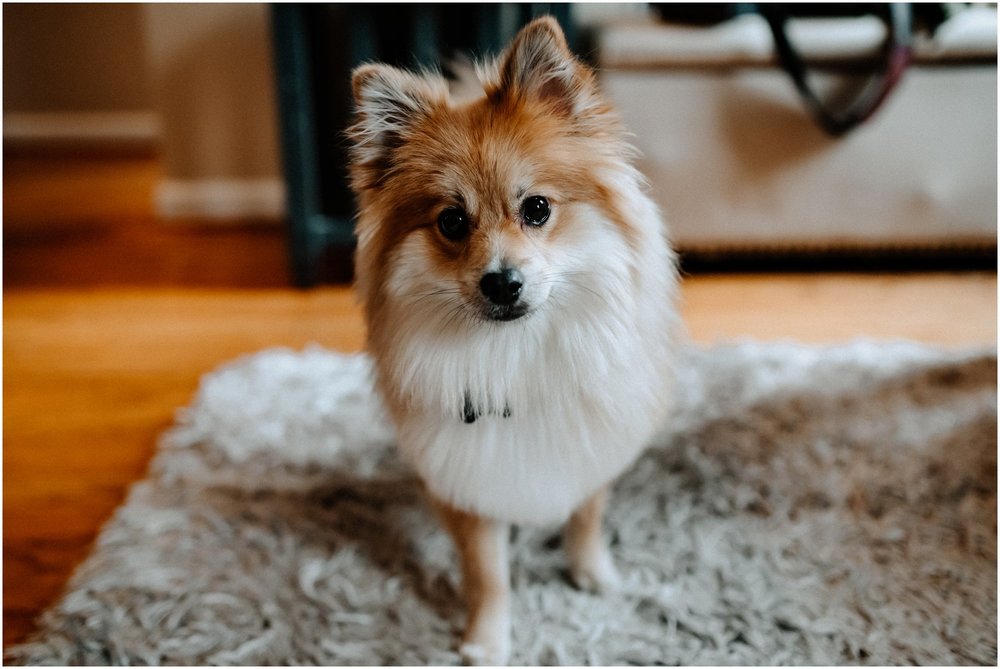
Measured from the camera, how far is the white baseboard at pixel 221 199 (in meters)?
3.30

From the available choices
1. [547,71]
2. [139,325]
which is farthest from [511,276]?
[139,325]

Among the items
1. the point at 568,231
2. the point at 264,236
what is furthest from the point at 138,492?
the point at 264,236

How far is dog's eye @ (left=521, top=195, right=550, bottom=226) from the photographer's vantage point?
1.03m

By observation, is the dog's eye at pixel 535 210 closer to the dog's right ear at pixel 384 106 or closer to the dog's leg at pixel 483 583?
the dog's right ear at pixel 384 106

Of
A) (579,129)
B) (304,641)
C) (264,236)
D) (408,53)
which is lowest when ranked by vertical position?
(304,641)

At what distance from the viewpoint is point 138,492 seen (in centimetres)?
150

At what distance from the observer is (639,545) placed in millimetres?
1355

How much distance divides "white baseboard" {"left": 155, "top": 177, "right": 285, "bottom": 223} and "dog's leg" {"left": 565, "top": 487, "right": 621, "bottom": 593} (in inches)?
96.0

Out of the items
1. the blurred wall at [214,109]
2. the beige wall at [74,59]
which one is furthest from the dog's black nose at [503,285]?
Result: the beige wall at [74,59]

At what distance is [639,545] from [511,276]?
62cm

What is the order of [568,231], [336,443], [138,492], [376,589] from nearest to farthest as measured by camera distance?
[568,231] < [376,589] < [138,492] < [336,443]

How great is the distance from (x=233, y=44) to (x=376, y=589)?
248 cm

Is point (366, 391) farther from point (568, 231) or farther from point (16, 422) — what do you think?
point (568, 231)

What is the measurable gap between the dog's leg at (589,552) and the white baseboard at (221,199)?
2439mm
